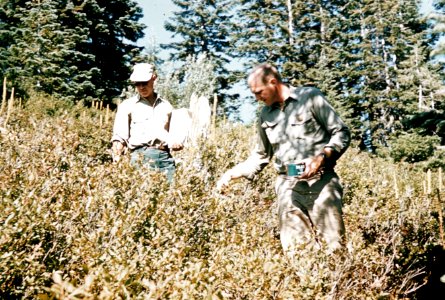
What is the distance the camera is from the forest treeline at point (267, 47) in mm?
20750

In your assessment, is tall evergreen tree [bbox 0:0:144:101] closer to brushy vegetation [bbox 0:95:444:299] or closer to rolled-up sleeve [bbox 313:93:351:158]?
brushy vegetation [bbox 0:95:444:299]

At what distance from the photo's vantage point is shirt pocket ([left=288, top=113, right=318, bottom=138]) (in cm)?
325

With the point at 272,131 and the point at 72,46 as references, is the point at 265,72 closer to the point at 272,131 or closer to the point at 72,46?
the point at 272,131

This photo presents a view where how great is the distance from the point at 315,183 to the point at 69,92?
723 inches

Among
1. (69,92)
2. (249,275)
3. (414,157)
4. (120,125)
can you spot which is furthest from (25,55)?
(249,275)

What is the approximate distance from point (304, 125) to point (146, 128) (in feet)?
6.86

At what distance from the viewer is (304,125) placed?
3262 mm

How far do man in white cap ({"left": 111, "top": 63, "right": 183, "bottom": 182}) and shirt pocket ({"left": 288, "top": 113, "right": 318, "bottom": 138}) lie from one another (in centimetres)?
166

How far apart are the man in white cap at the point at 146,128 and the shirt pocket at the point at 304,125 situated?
166 centimetres

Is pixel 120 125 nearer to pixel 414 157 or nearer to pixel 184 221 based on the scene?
pixel 184 221

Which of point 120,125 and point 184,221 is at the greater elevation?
point 120,125

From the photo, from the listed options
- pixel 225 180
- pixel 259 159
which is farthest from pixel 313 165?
pixel 225 180

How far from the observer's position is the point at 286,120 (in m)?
3.35

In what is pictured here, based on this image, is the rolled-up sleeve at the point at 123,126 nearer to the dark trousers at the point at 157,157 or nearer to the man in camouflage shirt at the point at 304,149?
the dark trousers at the point at 157,157
